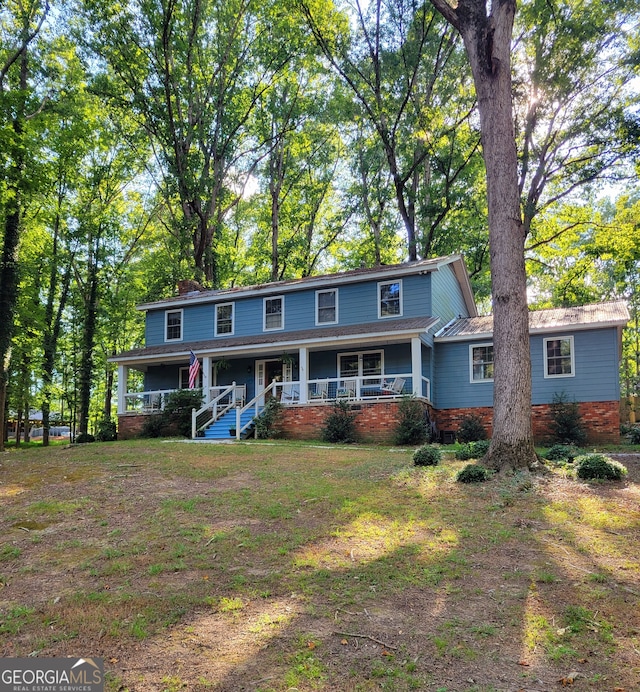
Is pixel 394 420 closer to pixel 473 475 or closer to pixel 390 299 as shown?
pixel 390 299

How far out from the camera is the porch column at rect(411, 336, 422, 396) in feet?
50.7

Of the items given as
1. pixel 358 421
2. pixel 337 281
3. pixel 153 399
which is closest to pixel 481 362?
pixel 358 421

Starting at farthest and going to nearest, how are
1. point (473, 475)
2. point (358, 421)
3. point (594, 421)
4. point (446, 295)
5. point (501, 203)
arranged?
point (446, 295)
point (358, 421)
point (594, 421)
point (501, 203)
point (473, 475)

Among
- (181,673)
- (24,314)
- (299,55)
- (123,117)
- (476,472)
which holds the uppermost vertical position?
(299,55)

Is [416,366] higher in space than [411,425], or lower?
higher

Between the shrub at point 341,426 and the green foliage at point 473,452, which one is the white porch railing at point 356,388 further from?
the green foliage at point 473,452

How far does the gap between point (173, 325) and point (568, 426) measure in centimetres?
1536

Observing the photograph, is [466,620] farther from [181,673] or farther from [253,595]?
[181,673]

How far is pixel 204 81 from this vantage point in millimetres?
22672

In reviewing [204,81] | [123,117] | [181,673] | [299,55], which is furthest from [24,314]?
[181,673]

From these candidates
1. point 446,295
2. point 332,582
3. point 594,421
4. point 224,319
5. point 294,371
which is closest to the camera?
point 332,582

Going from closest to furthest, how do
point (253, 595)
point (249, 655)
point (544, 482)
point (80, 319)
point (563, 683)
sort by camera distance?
1. point (563, 683)
2. point (249, 655)
3. point (253, 595)
4. point (544, 482)
5. point (80, 319)

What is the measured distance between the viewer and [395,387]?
52.5 feet

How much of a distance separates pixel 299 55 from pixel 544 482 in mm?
21040
